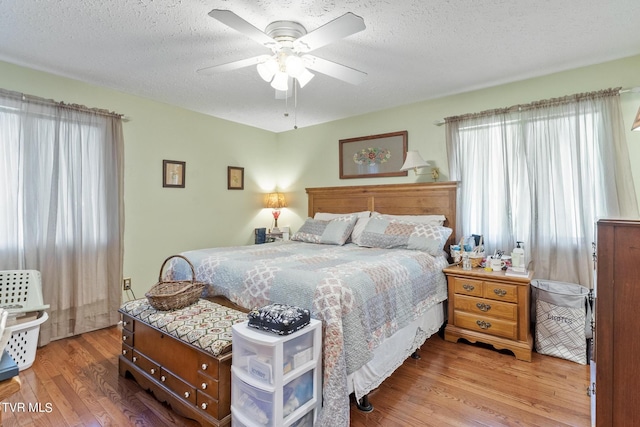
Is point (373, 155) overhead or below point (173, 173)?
overhead

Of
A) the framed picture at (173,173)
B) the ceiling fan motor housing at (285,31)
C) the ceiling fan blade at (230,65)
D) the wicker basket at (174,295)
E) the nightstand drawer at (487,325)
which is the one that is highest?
the ceiling fan motor housing at (285,31)

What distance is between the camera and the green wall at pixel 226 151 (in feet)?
9.11

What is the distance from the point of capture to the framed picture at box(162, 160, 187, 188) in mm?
3615

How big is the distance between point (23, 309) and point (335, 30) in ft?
9.60

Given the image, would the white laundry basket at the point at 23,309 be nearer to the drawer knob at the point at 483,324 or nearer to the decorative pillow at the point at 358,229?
the decorative pillow at the point at 358,229

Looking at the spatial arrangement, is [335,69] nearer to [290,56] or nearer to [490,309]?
[290,56]

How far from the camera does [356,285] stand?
1.82 m

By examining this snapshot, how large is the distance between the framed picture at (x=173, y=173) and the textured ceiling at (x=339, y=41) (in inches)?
29.7

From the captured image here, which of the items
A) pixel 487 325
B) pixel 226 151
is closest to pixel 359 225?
pixel 487 325

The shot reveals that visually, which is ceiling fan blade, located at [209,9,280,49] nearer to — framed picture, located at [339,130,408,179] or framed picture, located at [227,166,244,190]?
framed picture, located at [339,130,408,179]

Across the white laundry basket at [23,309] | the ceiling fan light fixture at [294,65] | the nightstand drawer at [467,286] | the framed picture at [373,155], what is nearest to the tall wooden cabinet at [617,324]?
the nightstand drawer at [467,286]

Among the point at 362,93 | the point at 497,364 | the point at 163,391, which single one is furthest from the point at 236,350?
the point at 362,93

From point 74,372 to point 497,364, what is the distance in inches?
121

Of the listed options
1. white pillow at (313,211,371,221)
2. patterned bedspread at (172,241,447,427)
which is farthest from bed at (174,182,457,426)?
white pillow at (313,211,371,221)
